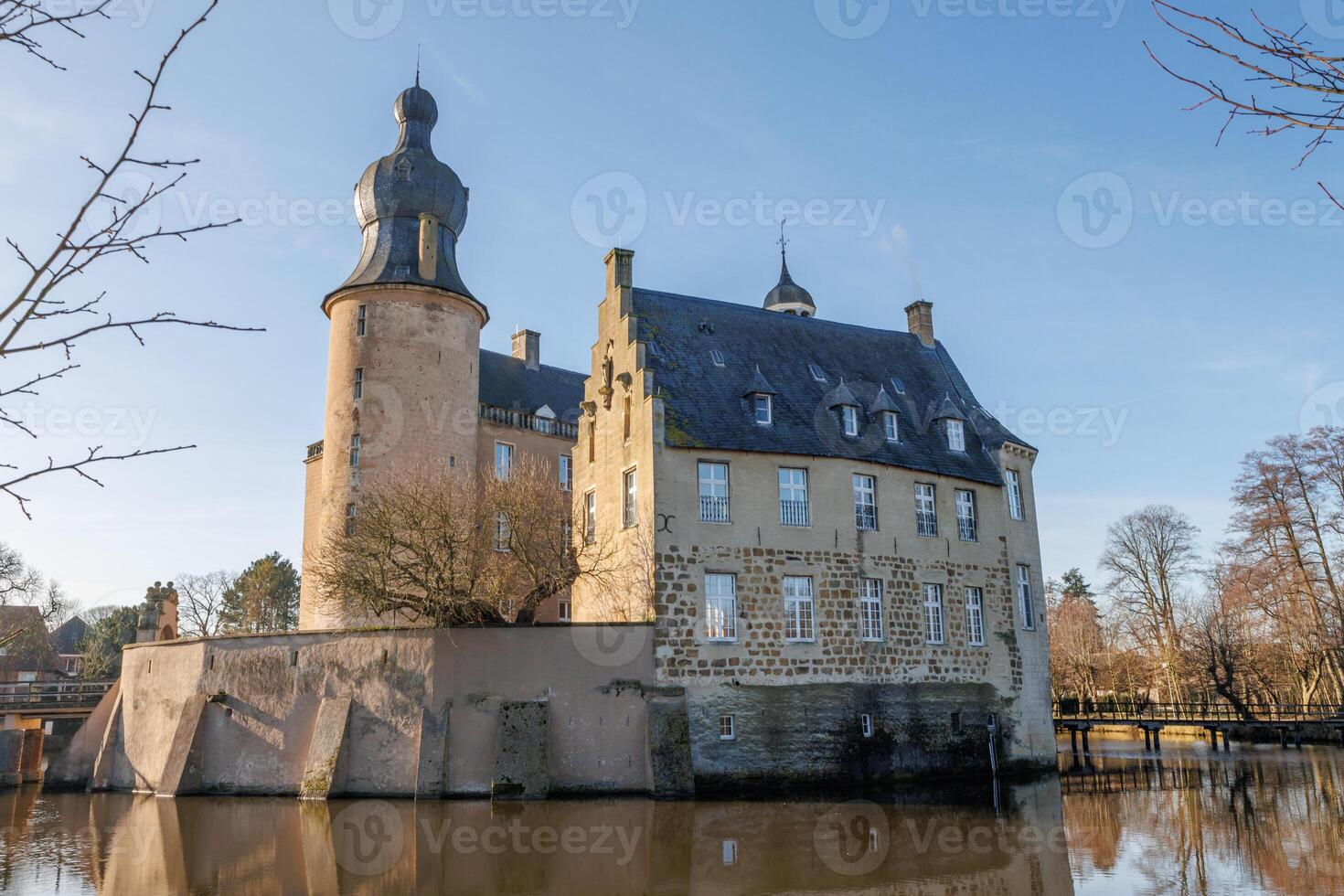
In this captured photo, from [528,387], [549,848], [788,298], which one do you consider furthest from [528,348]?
[549,848]

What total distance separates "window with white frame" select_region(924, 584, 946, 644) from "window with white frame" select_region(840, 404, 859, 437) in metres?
4.50

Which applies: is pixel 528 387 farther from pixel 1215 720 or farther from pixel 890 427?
pixel 1215 720

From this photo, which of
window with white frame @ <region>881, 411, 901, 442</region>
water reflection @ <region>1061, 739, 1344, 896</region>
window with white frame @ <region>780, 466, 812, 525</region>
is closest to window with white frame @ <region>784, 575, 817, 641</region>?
window with white frame @ <region>780, 466, 812, 525</region>

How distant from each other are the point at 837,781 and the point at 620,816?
6.54 m

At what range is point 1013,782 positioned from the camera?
80.0 feet

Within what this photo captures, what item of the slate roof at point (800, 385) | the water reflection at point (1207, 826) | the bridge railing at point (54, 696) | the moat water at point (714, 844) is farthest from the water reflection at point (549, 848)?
the bridge railing at point (54, 696)

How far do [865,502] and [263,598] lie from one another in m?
45.8

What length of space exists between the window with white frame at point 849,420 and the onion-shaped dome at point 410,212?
13795 mm

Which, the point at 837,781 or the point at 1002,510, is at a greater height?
the point at 1002,510

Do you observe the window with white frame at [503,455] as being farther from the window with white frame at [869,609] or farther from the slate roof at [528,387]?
the window with white frame at [869,609]

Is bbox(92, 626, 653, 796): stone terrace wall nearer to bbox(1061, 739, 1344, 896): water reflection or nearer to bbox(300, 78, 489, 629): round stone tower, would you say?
bbox(300, 78, 489, 629): round stone tower

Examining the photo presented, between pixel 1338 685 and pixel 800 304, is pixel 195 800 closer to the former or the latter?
pixel 800 304

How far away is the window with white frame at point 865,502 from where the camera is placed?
82.0 ft

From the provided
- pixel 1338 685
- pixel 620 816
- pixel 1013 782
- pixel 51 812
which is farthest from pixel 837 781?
pixel 1338 685
